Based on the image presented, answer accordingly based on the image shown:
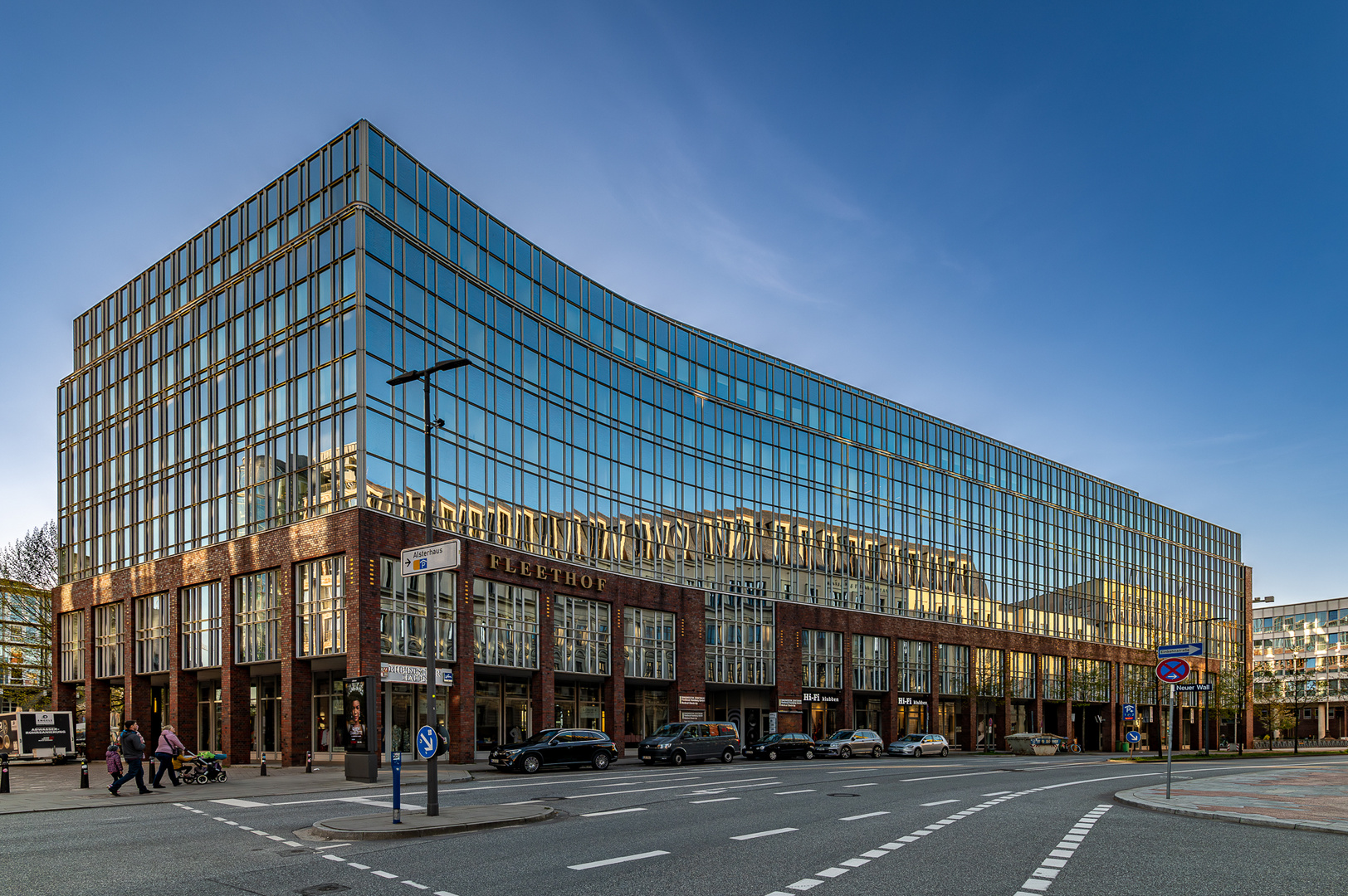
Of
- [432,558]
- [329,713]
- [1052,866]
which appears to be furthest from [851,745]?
[1052,866]

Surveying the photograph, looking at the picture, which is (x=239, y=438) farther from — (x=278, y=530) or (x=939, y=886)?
(x=939, y=886)

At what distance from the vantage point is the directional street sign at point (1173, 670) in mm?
24328

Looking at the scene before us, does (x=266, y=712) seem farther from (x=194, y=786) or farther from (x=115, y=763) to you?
(x=115, y=763)

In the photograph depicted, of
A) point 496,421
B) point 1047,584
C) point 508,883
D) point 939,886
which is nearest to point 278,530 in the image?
point 496,421

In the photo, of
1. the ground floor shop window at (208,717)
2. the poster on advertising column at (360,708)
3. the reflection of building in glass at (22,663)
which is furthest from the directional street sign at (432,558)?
the reflection of building in glass at (22,663)

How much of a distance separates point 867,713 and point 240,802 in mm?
54055

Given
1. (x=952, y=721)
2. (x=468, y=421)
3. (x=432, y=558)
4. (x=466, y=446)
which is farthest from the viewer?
(x=952, y=721)

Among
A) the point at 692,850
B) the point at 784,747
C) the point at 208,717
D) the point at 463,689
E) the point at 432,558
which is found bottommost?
the point at 784,747

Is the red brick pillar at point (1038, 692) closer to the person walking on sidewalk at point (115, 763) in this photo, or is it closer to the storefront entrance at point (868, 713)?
the storefront entrance at point (868, 713)

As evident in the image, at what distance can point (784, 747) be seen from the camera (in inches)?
1999

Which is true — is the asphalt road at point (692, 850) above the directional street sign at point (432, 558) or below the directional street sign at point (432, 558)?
below

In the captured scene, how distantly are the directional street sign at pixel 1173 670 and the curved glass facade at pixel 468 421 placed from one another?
26819mm

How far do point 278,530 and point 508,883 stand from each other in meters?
32.0

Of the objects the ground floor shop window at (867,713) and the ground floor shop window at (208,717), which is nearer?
the ground floor shop window at (208,717)
